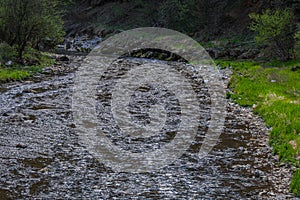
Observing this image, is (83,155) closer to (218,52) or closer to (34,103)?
(34,103)

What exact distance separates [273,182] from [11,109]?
41.7 ft

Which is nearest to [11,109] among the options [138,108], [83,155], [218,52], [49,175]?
[138,108]

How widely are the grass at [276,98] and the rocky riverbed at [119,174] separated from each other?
0.42m

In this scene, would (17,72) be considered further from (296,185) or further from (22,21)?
(296,185)

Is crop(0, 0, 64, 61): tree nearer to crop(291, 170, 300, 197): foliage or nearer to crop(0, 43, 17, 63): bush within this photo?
crop(0, 43, 17, 63): bush

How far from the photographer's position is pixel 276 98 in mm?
20203

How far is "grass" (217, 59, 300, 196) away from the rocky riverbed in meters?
0.42

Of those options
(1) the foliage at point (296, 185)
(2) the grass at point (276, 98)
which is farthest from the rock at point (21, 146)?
(1) the foliage at point (296, 185)

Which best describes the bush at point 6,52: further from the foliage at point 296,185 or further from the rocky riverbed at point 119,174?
the foliage at point 296,185

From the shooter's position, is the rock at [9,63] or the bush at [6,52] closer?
the rock at [9,63]

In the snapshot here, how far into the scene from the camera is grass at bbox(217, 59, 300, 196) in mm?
13727

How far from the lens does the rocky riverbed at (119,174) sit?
34.7 ft

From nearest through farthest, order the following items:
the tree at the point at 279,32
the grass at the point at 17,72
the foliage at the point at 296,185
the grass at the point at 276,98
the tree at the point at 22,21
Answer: the foliage at the point at 296,185 < the grass at the point at 276,98 < the grass at the point at 17,72 < the tree at the point at 279,32 < the tree at the point at 22,21

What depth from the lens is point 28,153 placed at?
44.0 feet
